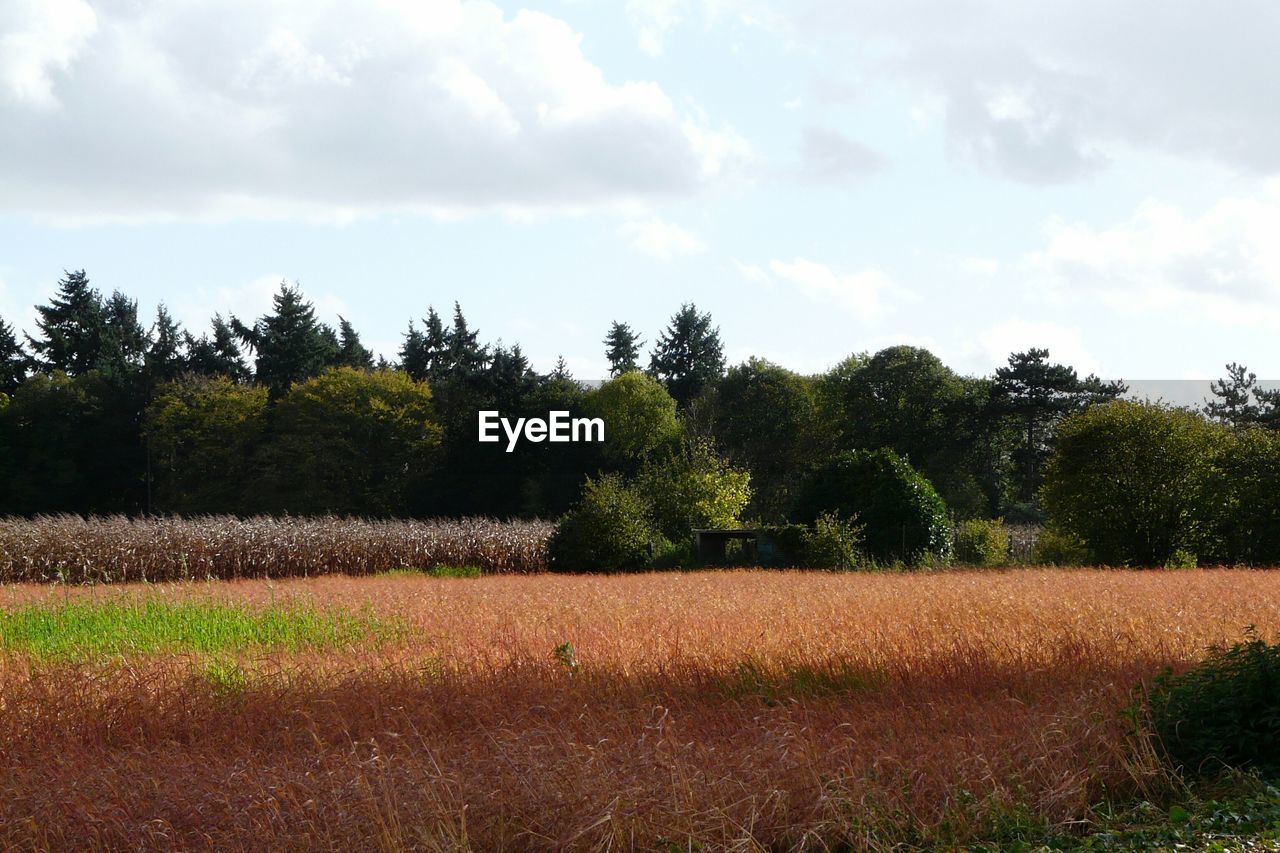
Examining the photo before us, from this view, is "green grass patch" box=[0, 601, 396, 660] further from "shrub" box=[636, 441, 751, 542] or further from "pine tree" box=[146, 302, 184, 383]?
"pine tree" box=[146, 302, 184, 383]

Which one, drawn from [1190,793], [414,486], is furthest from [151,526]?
[1190,793]

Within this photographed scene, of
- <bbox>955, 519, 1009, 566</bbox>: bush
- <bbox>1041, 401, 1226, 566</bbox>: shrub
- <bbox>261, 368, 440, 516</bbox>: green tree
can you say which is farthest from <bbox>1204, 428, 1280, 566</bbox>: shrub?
<bbox>261, 368, 440, 516</bbox>: green tree

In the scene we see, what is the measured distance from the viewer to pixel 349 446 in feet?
152

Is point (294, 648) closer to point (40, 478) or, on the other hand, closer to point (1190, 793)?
point (1190, 793)

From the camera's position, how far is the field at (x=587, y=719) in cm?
518

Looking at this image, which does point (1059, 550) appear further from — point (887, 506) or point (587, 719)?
point (587, 719)

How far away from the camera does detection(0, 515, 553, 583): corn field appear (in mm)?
24094

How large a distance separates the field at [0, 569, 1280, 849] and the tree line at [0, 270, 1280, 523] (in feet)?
106

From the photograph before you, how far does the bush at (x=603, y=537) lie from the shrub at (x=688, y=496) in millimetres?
2589

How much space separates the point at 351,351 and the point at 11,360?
16.9m

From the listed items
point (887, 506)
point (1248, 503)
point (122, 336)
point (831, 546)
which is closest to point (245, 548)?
point (831, 546)

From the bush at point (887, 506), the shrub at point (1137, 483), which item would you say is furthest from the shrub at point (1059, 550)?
the bush at point (887, 506)

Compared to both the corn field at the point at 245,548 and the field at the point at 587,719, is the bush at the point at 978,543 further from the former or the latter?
the field at the point at 587,719

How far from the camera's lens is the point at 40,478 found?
48.7 meters
